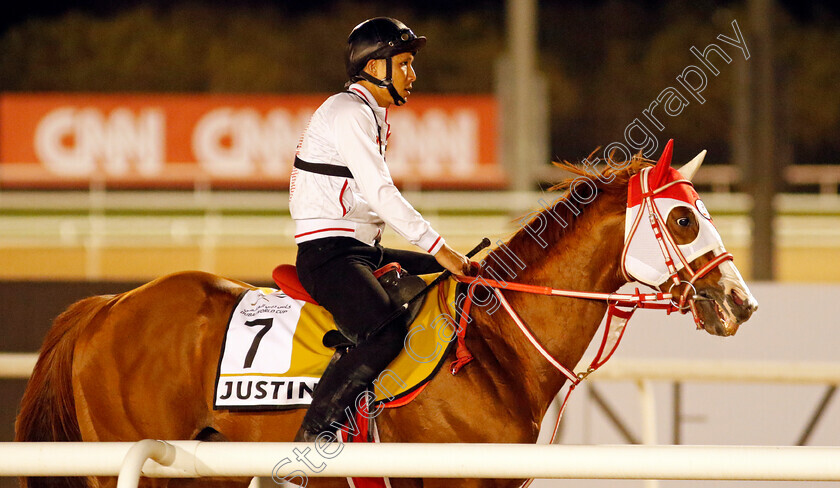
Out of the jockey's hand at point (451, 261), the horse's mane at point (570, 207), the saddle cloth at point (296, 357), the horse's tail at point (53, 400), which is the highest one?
the horse's mane at point (570, 207)

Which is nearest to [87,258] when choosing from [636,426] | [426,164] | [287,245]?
[287,245]

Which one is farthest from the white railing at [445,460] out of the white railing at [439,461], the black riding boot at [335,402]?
the black riding boot at [335,402]

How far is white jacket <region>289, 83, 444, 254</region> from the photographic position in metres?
3.07

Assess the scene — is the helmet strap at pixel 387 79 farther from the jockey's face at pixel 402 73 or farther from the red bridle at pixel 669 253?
the red bridle at pixel 669 253

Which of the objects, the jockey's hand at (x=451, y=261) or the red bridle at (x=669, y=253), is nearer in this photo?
the red bridle at (x=669, y=253)

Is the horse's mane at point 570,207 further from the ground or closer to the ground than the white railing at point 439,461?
further from the ground

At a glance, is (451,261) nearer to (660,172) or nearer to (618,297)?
(618,297)

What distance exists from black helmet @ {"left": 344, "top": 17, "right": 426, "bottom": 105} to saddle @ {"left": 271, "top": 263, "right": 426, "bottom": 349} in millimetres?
Result: 624

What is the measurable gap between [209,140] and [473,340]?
1288cm

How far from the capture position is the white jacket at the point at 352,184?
3.07m

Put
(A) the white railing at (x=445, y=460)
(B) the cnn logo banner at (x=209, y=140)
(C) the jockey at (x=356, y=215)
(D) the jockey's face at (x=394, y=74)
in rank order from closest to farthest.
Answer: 1. (A) the white railing at (x=445, y=460)
2. (C) the jockey at (x=356, y=215)
3. (D) the jockey's face at (x=394, y=74)
4. (B) the cnn logo banner at (x=209, y=140)

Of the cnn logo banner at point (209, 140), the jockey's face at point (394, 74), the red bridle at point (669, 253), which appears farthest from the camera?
the cnn logo banner at point (209, 140)

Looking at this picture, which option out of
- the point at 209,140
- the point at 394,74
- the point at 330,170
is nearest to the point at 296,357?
the point at 330,170

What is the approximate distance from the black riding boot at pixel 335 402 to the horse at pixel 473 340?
13 cm
